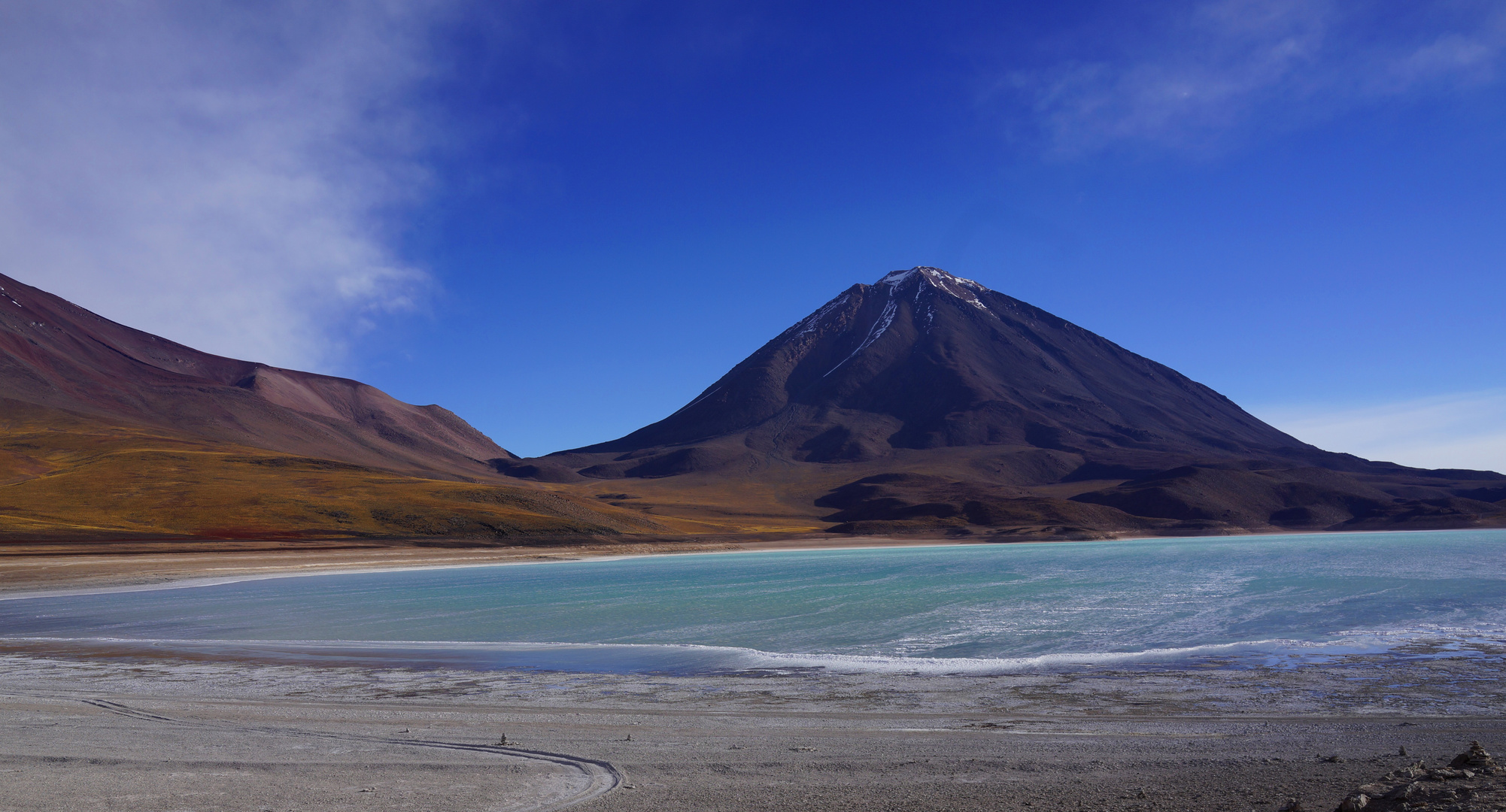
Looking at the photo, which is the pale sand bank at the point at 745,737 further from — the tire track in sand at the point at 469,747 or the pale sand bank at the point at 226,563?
the pale sand bank at the point at 226,563

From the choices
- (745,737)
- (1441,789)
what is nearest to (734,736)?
(745,737)

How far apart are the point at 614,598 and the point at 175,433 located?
150666 mm

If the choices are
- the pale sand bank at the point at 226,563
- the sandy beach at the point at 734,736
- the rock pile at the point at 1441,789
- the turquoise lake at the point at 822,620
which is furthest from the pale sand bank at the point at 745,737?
the pale sand bank at the point at 226,563

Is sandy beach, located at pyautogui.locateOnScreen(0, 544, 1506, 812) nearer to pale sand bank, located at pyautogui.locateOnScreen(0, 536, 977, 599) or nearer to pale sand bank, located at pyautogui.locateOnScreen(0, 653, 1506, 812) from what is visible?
pale sand bank, located at pyautogui.locateOnScreen(0, 653, 1506, 812)

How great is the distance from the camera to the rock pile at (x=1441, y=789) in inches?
244

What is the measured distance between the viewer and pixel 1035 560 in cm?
6316

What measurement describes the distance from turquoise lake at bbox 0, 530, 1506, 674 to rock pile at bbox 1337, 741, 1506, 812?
28.1 ft

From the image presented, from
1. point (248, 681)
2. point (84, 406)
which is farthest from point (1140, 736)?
point (84, 406)

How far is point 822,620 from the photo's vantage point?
24.7 meters

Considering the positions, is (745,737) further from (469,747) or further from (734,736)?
(469,747)

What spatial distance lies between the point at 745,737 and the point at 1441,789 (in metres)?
6.71

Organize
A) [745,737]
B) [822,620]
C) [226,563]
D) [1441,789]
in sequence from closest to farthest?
Result: [1441,789]
[745,737]
[822,620]
[226,563]

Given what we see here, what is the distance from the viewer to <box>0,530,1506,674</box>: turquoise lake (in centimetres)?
1781

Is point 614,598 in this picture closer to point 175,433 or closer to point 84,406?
point 175,433
